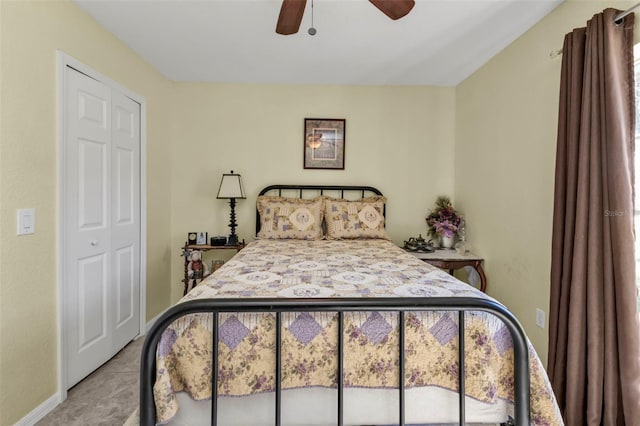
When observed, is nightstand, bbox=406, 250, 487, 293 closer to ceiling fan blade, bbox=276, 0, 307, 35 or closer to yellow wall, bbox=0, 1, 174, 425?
ceiling fan blade, bbox=276, 0, 307, 35

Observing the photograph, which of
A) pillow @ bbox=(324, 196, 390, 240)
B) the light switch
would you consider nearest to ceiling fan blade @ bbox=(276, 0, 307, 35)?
pillow @ bbox=(324, 196, 390, 240)

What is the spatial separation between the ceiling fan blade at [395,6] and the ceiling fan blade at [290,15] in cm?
38

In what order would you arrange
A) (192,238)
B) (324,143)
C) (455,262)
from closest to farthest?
(455,262) < (192,238) < (324,143)

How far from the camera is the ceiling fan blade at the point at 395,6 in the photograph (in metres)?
1.56

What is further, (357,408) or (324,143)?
(324,143)

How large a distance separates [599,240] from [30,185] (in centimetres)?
297

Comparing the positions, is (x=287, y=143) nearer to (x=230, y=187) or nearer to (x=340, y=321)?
(x=230, y=187)

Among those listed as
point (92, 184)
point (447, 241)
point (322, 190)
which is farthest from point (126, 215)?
point (447, 241)

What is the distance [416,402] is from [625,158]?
1.46 meters

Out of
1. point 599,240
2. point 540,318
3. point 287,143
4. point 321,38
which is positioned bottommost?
point 540,318

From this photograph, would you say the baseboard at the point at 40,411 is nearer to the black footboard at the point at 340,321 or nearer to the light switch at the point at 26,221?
the light switch at the point at 26,221

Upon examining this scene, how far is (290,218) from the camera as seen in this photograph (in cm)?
290

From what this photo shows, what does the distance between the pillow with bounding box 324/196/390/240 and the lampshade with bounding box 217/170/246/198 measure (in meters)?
0.86

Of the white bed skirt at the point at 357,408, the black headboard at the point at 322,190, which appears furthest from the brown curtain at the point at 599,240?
the black headboard at the point at 322,190
